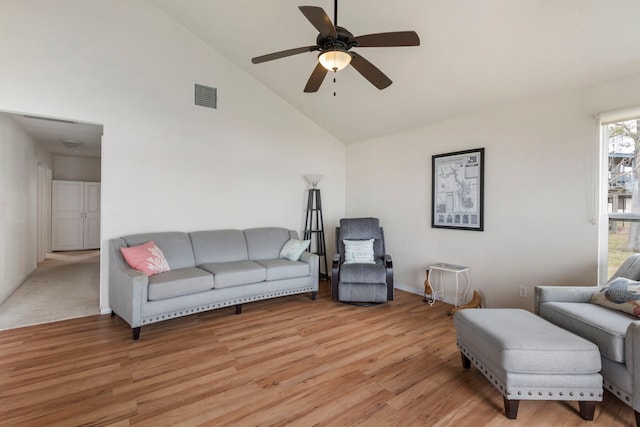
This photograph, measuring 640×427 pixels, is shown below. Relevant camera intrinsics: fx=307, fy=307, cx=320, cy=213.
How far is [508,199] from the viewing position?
11.5 feet

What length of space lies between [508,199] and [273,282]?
295cm

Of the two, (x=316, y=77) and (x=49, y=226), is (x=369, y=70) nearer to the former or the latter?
(x=316, y=77)

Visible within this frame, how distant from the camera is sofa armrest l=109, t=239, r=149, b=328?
294cm

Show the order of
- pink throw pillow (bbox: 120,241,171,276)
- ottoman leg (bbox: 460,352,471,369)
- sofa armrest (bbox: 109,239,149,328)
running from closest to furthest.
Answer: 1. ottoman leg (bbox: 460,352,471,369)
2. sofa armrest (bbox: 109,239,149,328)
3. pink throw pillow (bbox: 120,241,171,276)

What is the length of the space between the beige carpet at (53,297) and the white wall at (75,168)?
319 cm

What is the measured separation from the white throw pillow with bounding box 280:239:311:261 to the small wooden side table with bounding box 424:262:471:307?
173cm

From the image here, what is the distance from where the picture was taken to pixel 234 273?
3570 millimetres

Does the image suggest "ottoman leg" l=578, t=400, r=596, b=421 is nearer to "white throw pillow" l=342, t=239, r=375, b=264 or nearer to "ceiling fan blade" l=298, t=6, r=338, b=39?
"white throw pillow" l=342, t=239, r=375, b=264

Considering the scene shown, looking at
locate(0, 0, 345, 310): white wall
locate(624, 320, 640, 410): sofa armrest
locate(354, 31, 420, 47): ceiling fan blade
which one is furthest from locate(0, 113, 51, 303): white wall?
locate(624, 320, 640, 410): sofa armrest

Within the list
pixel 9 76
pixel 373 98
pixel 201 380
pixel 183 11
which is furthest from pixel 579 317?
pixel 9 76

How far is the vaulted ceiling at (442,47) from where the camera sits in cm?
245

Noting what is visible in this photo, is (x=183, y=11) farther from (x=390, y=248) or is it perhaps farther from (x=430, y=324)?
(x=430, y=324)

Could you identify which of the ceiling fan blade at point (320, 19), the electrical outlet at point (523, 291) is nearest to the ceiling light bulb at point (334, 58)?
the ceiling fan blade at point (320, 19)

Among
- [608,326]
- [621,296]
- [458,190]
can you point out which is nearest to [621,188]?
[621,296]
